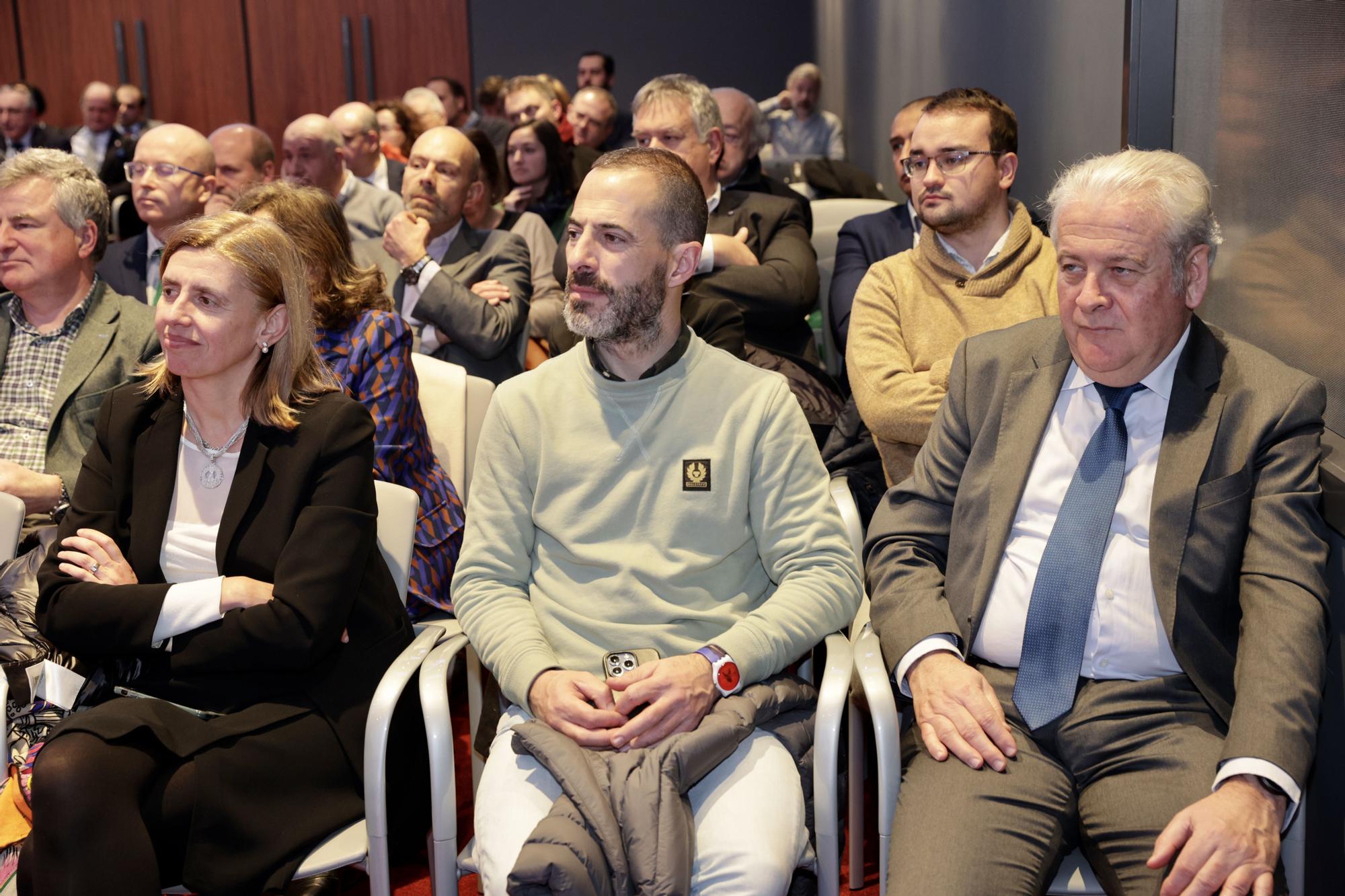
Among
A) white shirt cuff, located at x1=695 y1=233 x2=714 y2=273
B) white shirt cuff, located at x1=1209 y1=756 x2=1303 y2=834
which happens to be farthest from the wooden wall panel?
white shirt cuff, located at x1=1209 y1=756 x2=1303 y2=834

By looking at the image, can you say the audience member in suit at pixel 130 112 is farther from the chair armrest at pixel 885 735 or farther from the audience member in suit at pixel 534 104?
the chair armrest at pixel 885 735

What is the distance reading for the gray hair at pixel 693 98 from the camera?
376cm

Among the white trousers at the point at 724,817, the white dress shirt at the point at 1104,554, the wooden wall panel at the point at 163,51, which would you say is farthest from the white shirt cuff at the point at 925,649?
the wooden wall panel at the point at 163,51

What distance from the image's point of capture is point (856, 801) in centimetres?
236

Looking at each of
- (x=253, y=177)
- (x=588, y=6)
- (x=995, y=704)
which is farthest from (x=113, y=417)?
(x=588, y=6)

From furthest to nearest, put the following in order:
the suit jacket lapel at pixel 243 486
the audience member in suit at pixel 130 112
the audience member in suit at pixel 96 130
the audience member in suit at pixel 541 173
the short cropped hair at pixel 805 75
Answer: the audience member in suit at pixel 130 112 → the audience member in suit at pixel 96 130 → the short cropped hair at pixel 805 75 → the audience member in suit at pixel 541 173 → the suit jacket lapel at pixel 243 486

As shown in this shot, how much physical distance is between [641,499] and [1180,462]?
87cm

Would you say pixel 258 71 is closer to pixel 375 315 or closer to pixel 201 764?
pixel 375 315

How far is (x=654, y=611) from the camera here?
6.79ft

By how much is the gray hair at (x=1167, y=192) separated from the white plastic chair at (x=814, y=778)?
83cm

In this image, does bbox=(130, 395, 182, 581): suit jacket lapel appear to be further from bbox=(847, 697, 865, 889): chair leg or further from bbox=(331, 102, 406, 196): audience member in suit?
bbox=(331, 102, 406, 196): audience member in suit

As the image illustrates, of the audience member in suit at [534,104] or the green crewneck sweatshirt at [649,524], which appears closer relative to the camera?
the green crewneck sweatshirt at [649,524]

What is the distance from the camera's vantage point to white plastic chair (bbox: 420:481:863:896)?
72.1 inches

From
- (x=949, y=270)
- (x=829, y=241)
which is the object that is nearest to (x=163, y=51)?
(x=829, y=241)
